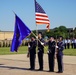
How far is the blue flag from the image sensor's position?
15563mm

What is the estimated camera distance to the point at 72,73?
13.1m

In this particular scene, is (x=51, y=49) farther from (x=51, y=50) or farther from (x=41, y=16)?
(x=41, y=16)

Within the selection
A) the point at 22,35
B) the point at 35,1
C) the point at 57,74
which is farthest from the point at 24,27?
the point at 57,74

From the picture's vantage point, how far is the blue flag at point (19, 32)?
1556 centimetres

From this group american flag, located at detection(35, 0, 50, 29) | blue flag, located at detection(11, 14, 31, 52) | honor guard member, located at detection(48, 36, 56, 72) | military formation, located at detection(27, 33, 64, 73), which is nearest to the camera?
military formation, located at detection(27, 33, 64, 73)

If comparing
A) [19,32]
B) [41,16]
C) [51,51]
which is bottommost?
[51,51]

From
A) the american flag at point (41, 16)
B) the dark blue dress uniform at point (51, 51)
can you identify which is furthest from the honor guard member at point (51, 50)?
the american flag at point (41, 16)

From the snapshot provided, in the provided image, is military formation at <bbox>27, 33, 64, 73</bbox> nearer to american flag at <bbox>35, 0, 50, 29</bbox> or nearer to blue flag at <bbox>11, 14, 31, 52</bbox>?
blue flag at <bbox>11, 14, 31, 52</bbox>

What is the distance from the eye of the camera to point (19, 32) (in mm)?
15742

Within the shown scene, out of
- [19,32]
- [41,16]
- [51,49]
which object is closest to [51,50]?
[51,49]

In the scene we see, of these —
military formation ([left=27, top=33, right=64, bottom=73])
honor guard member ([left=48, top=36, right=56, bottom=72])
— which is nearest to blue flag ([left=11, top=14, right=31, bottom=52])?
military formation ([left=27, top=33, right=64, bottom=73])

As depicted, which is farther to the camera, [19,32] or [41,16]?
[19,32]

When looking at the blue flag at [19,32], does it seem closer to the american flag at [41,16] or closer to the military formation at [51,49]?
the military formation at [51,49]

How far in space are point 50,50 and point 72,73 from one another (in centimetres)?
161
